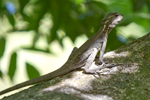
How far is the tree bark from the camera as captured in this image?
216cm

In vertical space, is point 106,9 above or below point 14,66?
above

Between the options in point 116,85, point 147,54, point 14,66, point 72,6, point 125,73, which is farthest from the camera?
point 72,6

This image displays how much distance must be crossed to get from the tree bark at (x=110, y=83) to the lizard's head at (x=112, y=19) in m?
0.89

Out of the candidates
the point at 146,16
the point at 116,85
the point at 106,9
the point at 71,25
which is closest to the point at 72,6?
the point at 71,25

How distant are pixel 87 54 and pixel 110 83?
1172 millimetres

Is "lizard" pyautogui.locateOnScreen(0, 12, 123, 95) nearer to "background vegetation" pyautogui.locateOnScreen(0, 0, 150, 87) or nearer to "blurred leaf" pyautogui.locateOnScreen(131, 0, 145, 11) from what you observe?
"background vegetation" pyautogui.locateOnScreen(0, 0, 150, 87)

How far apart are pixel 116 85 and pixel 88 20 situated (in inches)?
91.6

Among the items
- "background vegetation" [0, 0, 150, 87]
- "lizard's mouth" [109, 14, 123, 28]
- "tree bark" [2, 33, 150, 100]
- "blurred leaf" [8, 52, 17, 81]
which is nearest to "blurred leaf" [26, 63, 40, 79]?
"background vegetation" [0, 0, 150, 87]

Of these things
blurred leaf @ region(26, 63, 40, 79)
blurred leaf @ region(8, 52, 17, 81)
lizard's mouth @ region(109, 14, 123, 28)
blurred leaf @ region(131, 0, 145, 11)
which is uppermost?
blurred leaf @ region(131, 0, 145, 11)

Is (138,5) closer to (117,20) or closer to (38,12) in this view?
(117,20)

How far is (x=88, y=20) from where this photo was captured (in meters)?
4.38

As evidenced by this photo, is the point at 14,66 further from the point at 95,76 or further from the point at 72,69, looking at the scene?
the point at 95,76

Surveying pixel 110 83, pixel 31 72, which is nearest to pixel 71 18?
pixel 31 72

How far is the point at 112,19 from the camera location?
3.92 meters
